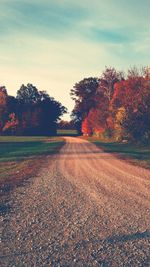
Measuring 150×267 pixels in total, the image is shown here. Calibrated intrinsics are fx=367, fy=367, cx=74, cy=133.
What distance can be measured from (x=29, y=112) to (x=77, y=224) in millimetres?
103024

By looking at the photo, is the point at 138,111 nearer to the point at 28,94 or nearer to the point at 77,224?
the point at 77,224

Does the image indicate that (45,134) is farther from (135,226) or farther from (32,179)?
(135,226)

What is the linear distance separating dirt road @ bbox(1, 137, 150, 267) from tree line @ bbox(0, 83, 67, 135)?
91593 mm

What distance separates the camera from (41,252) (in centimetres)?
732

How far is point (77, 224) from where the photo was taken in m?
9.41

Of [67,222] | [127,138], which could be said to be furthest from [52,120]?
[67,222]

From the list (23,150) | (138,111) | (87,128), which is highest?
(138,111)

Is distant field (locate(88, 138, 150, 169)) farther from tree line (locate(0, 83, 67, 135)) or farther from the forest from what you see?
tree line (locate(0, 83, 67, 135))

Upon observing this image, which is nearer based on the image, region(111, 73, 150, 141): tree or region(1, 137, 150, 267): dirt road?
region(1, 137, 150, 267): dirt road

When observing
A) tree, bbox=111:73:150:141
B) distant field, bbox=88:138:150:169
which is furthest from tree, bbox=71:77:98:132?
distant field, bbox=88:138:150:169

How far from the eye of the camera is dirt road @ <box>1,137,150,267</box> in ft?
23.2

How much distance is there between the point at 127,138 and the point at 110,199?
45.3m

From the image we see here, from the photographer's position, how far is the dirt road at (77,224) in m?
7.08

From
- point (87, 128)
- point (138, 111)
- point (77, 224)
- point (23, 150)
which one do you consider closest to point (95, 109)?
point (87, 128)
